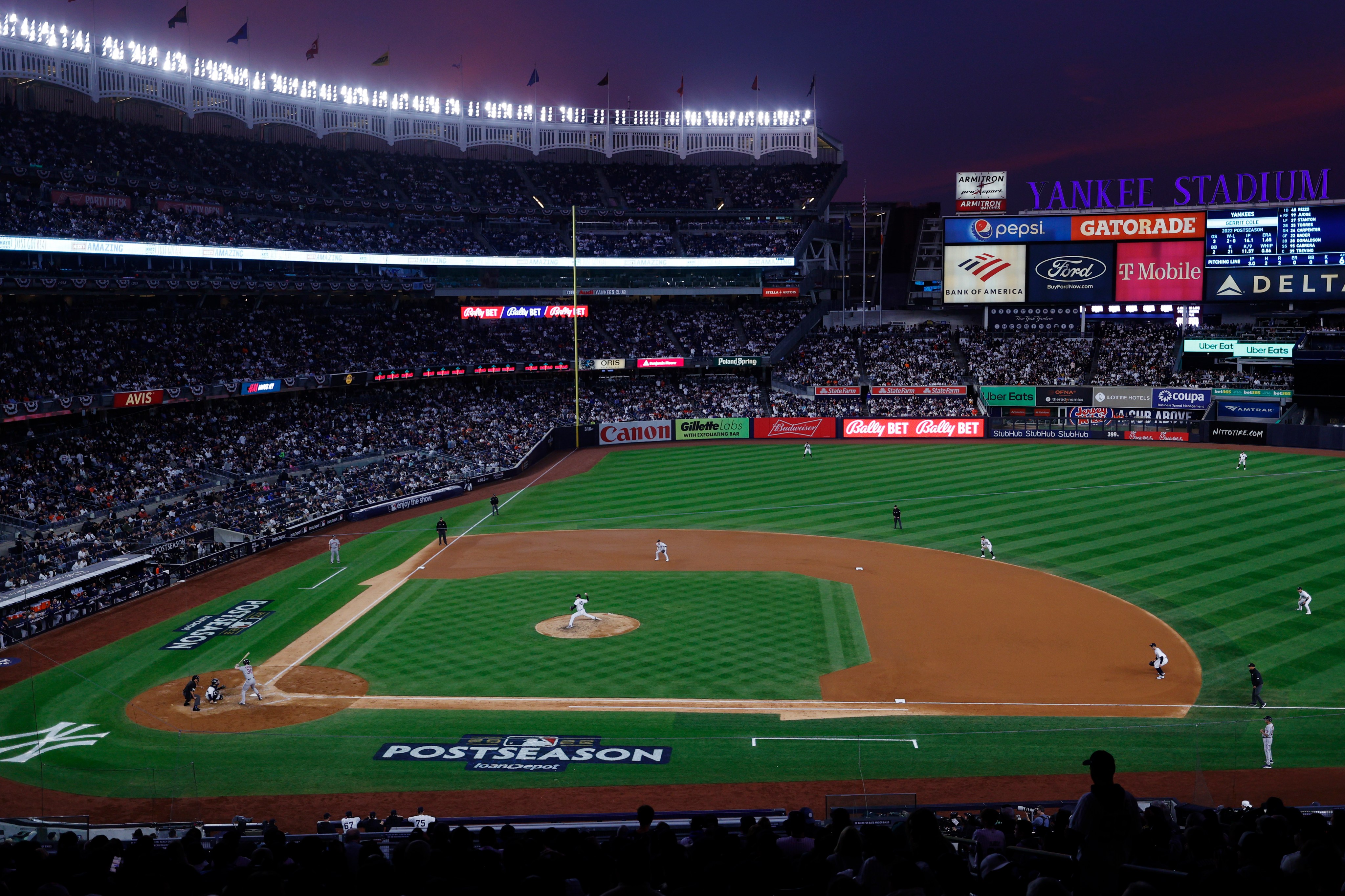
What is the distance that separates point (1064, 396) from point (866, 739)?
52.3m

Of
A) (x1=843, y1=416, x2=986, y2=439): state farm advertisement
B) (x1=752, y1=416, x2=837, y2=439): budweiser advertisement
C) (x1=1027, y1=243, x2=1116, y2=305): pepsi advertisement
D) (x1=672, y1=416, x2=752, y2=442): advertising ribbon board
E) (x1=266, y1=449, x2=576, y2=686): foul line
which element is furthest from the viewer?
(x1=1027, y1=243, x2=1116, y2=305): pepsi advertisement

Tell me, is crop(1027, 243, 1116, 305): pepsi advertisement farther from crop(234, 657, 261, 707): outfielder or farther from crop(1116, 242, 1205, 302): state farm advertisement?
crop(234, 657, 261, 707): outfielder

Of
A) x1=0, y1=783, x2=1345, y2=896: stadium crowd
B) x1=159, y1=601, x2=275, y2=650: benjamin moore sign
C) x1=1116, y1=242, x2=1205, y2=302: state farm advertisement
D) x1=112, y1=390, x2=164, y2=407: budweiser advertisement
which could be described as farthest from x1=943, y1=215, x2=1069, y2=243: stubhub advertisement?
x1=0, y1=783, x2=1345, y2=896: stadium crowd

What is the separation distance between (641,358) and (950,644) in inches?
1887

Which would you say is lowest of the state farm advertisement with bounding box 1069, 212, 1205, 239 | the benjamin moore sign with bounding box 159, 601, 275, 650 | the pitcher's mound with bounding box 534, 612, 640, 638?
the benjamin moore sign with bounding box 159, 601, 275, 650

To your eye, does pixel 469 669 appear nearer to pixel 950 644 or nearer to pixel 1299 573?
pixel 950 644

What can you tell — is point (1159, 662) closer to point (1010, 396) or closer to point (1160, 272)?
point (1010, 396)

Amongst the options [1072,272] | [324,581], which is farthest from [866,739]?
[1072,272]

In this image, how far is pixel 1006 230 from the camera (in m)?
69.4

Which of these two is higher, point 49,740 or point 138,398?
point 138,398

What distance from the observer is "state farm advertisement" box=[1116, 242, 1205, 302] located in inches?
2621

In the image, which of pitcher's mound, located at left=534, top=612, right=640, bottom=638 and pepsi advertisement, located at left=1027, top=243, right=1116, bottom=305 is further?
pepsi advertisement, located at left=1027, top=243, right=1116, bottom=305

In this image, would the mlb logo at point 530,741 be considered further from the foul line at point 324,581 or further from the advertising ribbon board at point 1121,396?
the advertising ribbon board at point 1121,396

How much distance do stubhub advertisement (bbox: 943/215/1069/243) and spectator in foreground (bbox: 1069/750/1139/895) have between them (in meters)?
68.4
